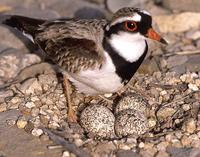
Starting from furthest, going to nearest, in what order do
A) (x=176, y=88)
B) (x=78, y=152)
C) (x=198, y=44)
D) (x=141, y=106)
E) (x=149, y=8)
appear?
(x=149, y=8)
(x=198, y=44)
(x=176, y=88)
(x=141, y=106)
(x=78, y=152)

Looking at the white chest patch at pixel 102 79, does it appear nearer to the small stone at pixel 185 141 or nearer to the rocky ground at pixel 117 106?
the rocky ground at pixel 117 106

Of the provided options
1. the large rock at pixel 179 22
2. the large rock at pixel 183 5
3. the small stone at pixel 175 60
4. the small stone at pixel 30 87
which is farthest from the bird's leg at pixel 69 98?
the large rock at pixel 183 5

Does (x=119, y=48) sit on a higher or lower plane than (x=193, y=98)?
higher

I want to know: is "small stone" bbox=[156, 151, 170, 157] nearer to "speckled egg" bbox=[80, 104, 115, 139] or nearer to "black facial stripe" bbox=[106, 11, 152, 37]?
"speckled egg" bbox=[80, 104, 115, 139]

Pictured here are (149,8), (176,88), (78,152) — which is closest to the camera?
(78,152)

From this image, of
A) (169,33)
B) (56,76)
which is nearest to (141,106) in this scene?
(56,76)

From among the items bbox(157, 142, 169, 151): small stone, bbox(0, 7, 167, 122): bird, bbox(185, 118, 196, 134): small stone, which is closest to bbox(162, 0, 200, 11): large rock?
bbox(0, 7, 167, 122): bird

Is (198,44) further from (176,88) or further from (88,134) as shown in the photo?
(88,134)
